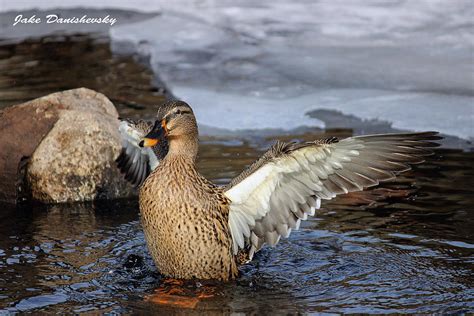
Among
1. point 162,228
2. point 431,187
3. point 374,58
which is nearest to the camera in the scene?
point 162,228

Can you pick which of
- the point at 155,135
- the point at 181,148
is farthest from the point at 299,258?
the point at 155,135

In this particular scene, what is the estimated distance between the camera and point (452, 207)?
683 cm

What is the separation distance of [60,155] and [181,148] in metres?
2.03

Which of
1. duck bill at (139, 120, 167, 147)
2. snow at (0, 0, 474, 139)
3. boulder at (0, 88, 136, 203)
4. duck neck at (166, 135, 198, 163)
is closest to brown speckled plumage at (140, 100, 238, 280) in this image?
duck neck at (166, 135, 198, 163)

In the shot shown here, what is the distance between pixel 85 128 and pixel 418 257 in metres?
3.18

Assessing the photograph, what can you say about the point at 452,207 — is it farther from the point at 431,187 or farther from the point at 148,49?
the point at 148,49

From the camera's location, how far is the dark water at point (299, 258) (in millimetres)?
5246

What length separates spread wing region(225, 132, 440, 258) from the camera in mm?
5605

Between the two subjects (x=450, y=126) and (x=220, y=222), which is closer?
(x=220, y=222)

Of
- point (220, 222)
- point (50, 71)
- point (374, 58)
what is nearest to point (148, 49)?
point (50, 71)

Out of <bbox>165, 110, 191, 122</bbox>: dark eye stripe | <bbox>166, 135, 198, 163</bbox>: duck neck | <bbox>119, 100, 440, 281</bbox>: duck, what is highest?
<bbox>165, 110, 191, 122</bbox>: dark eye stripe

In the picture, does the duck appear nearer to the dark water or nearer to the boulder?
the dark water

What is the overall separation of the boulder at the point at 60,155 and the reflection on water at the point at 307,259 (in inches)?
8.2
